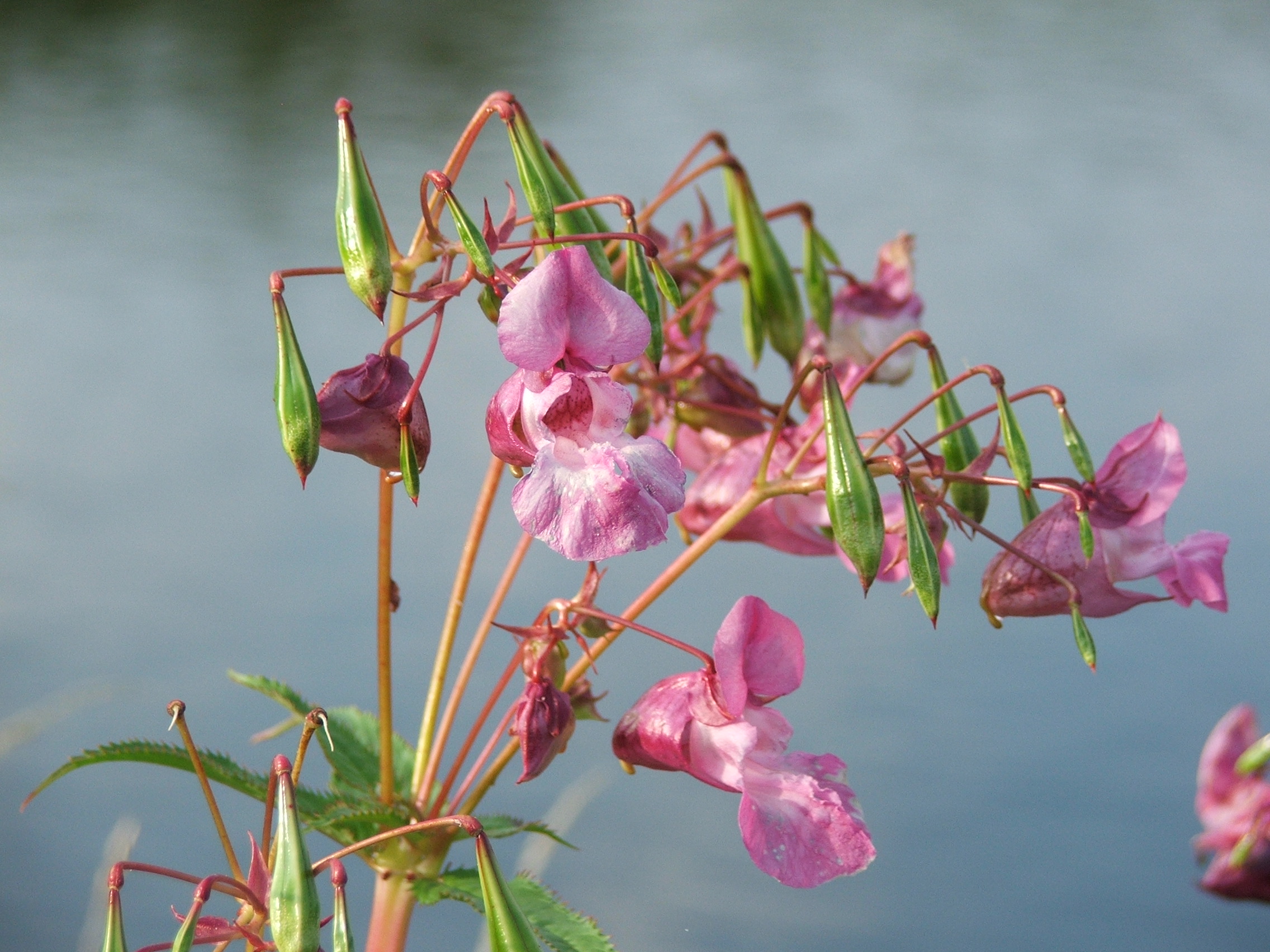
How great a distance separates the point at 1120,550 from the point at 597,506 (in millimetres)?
168

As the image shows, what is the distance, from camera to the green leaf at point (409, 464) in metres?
0.26

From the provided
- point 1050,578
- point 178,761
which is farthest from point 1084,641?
point 178,761

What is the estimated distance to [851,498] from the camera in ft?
0.88

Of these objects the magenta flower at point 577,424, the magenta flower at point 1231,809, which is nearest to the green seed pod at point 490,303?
the magenta flower at point 577,424

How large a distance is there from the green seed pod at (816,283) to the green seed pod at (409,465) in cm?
21

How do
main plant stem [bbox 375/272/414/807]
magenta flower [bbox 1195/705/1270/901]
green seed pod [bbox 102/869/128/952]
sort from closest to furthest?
green seed pod [bbox 102/869/128/952] → main plant stem [bbox 375/272/414/807] → magenta flower [bbox 1195/705/1270/901]

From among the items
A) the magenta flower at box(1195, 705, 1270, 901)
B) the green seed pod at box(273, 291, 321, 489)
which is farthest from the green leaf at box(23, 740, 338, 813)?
the magenta flower at box(1195, 705, 1270, 901)

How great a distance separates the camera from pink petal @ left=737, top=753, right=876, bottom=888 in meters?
0.29

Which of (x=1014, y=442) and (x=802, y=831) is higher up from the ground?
(x=1014, y=442)

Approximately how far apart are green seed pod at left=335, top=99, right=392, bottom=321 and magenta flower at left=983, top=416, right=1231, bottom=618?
187mm

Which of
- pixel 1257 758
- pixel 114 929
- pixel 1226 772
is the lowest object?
pixel 114 929

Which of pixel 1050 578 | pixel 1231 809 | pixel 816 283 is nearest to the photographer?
pixel 1050 578

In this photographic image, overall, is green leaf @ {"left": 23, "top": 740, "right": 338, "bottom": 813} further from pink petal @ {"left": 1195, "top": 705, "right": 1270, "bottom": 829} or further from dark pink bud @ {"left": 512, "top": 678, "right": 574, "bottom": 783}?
pink petal @ {"left": 1195, "top": 705, "right": 1270, "bottom": 829}

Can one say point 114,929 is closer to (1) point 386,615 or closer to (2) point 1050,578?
(1) point 386,615
